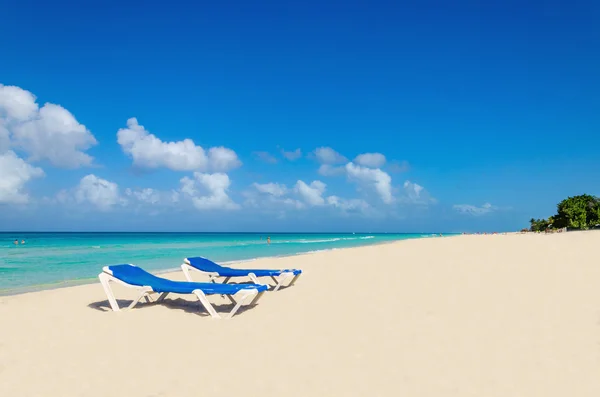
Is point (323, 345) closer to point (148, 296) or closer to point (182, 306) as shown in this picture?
point (182, 306)

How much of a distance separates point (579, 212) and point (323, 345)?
38261 millimetres

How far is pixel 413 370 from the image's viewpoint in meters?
4.02

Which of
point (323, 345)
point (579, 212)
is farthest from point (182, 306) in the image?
point (579, 212)

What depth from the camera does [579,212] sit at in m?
34.8

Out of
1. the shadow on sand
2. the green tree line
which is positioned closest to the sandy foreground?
the shadow on sand

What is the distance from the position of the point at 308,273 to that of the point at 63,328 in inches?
301

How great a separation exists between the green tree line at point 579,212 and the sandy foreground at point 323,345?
32025mm

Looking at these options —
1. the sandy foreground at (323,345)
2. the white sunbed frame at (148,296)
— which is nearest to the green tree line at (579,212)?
the sandy foreground at (323,345)

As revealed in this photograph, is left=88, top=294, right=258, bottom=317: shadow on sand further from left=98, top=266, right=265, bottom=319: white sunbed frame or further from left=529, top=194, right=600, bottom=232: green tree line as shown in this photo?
left=529, top=194, right=600, bottom=232: green tree line

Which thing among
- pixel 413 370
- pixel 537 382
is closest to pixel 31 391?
pixel 413 370

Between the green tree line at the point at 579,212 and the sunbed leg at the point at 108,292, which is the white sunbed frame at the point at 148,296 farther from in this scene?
the green tree line at the point at 579,212

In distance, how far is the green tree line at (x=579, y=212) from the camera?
3444 cm

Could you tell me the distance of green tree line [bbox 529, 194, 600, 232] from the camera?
34.4 m

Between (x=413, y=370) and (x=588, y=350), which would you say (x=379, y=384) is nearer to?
(x=413, y=370)
